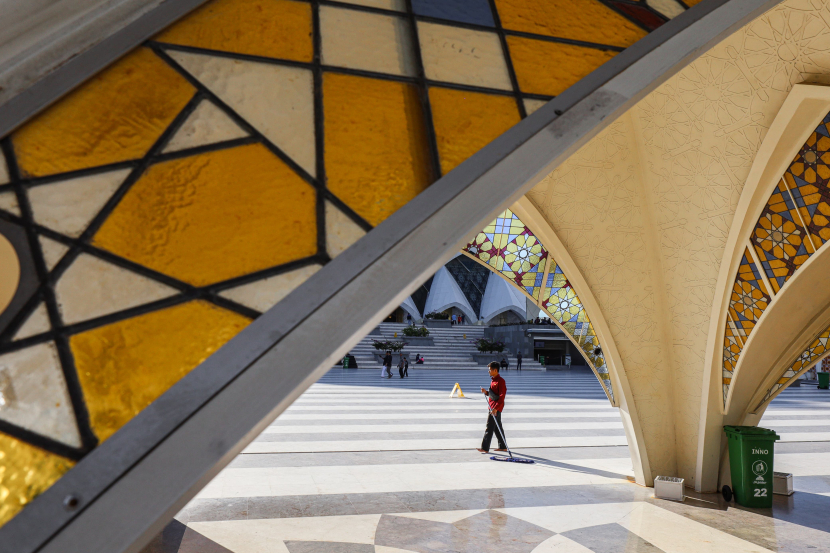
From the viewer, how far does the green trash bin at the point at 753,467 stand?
18.8ft

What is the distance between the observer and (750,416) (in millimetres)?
6312

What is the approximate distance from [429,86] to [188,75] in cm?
73

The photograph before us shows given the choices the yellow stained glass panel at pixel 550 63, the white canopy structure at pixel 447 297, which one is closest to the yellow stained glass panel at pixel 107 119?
the yellow stained glass panel at pixel 550 63

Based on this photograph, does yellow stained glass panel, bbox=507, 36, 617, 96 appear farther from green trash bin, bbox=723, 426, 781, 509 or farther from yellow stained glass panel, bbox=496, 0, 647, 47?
green trash bin, bbox=723, 426, 781, 509

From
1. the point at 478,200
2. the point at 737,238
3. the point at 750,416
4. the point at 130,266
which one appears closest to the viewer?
the point at 130,266

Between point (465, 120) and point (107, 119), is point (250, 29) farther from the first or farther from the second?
point (465, 120)

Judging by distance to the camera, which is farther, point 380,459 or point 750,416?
point 380,459

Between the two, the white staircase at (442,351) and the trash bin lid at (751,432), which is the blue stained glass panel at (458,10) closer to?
the trash bin lid at (751,432)

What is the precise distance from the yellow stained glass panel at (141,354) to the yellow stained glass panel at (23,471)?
10cm

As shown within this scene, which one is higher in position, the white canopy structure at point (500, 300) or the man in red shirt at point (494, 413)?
the white canopy structure at point (500, 300)

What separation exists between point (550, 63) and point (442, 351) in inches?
1088

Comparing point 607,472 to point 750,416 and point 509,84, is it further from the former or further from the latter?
point 509,84

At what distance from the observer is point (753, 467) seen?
19.0ft

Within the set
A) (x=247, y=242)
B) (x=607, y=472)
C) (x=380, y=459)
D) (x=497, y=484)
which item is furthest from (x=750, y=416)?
(x=247, y=242)
